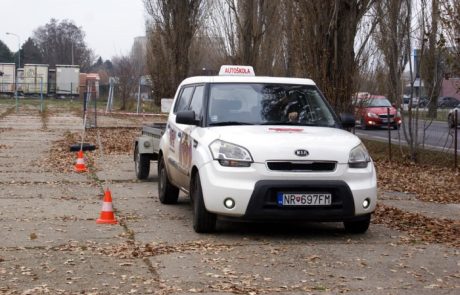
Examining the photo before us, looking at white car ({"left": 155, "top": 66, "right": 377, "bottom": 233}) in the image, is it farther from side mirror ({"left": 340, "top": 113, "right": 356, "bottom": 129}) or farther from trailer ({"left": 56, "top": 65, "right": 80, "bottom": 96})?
trailer ({"left": 56, "top": 65, "right": 80, "bottom": 96})

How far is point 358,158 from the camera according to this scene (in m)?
8.09

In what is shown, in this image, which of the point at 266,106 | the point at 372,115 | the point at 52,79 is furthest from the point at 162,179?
the point at 52,79

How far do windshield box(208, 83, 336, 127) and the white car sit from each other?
12 mm

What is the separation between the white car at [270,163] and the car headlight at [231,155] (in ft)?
0.03

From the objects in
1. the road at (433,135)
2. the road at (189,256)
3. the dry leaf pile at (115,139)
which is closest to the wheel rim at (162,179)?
the road at (189,256)

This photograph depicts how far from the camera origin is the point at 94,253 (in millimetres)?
7262

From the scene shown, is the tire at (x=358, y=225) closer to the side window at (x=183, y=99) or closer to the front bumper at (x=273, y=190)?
the front bumper at (x=273, y=190)

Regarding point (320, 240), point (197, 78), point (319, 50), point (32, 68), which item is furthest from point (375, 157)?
point (32, 68)

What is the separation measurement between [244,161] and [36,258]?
2.32m

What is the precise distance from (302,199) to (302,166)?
35cm

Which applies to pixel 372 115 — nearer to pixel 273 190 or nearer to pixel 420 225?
pixel 420 225

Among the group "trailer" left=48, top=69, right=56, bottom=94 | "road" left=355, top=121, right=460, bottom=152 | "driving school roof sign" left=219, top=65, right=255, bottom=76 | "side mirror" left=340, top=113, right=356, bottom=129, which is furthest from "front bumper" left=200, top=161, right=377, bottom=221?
"trailer" left=48, top=69, right=56, bottom=94

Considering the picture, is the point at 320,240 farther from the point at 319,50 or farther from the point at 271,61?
the point at 271,61

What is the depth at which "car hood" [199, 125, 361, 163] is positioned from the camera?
7.75 m
